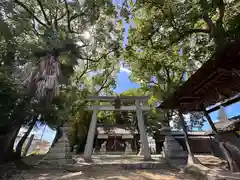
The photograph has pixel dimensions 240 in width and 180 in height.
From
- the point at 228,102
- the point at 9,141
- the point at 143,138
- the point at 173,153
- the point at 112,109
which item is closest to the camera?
the point at 228,102

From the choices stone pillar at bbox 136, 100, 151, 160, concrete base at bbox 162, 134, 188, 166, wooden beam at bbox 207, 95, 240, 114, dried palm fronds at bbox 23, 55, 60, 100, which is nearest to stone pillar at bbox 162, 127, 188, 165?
concrete base at bbox 162, 134, 188, 166

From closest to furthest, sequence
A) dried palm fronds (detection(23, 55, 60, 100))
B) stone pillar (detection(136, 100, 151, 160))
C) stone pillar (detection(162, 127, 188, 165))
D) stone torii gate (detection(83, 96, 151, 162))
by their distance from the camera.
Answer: dried palm fronds (detection(23, 55, 60, 100))
stone pillar (detection(162, 127, 188, 165))
stone pillar (detection(136, 100, 151, 160))
stone torii gate (detection(83, 96, 151, 162))

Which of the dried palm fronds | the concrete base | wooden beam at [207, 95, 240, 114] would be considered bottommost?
the concrete base

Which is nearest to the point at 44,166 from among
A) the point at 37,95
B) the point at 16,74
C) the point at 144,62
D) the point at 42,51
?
the point at 37,95

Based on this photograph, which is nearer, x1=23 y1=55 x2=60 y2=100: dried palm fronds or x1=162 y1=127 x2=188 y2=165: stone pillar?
x1=23 y1=55 x2=60 y2=100: dried palm fronds

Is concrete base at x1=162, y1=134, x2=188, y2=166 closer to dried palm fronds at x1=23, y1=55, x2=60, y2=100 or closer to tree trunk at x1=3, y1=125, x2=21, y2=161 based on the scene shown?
dried palm fronds at x1=23, y1=55, x2=60, y2=100

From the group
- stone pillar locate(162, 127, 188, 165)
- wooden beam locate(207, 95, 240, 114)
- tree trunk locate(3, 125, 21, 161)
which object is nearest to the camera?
wooden beam locate(207, 95, 240, 114)

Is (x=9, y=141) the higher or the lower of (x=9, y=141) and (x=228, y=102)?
the lower

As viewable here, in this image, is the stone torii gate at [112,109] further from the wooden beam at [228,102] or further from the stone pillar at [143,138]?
the wooden beam at [228,102]

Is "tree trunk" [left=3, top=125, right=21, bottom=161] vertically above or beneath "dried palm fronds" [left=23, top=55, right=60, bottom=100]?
beneath

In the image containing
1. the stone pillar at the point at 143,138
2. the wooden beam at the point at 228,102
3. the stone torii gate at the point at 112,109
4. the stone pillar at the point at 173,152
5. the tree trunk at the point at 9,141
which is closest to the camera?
the wooden beam at the point at 228,102

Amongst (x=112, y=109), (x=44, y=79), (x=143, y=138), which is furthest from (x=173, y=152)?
(x=44, y=79)

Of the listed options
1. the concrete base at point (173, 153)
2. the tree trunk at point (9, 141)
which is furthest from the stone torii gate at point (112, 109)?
the tree trunk at point (9, 141)

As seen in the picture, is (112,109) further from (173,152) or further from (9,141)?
(9,141)
